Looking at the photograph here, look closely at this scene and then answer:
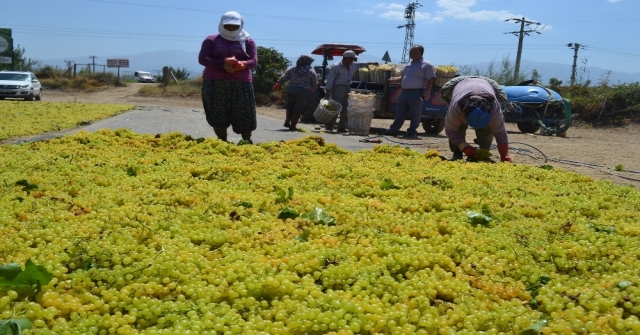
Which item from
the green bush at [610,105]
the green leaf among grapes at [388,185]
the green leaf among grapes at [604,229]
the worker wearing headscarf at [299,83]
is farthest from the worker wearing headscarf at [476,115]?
the green bush at [610,105]

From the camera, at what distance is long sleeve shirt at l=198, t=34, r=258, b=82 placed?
692cm

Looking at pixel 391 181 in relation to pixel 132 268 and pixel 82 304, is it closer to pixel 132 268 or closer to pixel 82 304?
pixel 132 268

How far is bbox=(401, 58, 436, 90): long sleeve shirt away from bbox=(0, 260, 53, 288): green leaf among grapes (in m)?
9.30

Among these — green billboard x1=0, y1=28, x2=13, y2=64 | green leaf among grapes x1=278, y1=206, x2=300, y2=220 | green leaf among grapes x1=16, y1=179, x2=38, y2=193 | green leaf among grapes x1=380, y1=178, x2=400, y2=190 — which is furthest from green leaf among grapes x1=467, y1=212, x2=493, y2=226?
green billboard x1=0, y1=28, x2=13, y2=64

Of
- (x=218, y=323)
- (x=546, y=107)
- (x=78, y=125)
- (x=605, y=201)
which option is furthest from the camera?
(x=546, y=107)

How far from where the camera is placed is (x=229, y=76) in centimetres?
703

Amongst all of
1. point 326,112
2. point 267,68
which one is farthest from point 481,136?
point 267,68

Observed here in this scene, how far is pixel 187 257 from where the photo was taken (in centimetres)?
280

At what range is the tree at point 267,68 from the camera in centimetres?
2542

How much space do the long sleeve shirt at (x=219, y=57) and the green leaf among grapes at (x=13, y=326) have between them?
5184mm

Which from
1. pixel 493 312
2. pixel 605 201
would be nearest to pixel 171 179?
pixel 493 312

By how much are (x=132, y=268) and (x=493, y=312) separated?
5.49 ft

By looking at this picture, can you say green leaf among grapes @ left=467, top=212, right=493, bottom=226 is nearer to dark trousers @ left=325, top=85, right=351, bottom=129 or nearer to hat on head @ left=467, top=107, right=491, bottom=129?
→ hat on head @ left=467, top=107, right=491, bottom=129

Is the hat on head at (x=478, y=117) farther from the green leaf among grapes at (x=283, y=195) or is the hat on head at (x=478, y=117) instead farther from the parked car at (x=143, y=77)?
the parked car at (x=143, y=77)
